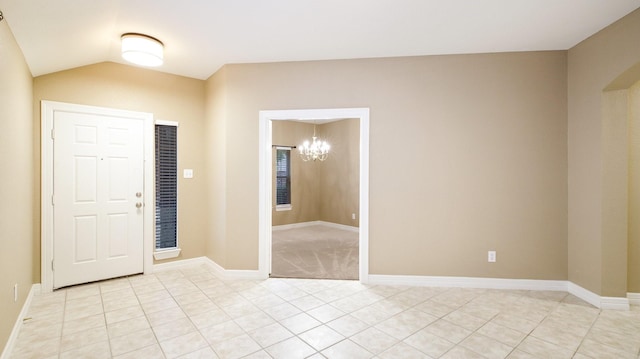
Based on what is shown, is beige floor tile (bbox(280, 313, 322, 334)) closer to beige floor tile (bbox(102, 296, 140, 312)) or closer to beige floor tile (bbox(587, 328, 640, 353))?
beige floor tile (bbox(102, 296, 140, 312))

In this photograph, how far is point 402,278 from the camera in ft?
11.4


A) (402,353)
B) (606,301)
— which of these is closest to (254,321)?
(402,353)

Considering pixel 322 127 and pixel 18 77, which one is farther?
pixel 322 127

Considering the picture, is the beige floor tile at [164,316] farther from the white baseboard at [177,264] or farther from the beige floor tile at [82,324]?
the white baseboard at [177,264]

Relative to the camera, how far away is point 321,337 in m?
2.34

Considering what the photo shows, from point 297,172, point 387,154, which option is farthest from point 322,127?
point 387,154

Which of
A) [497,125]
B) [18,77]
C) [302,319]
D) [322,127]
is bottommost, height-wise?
[302,319]

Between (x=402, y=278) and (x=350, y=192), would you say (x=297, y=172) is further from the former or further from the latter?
(x=402, y=278)

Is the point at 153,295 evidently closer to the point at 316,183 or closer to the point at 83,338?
the point at 83,338

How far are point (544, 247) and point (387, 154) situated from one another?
2057 millimetres

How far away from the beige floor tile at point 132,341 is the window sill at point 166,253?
5.37ft

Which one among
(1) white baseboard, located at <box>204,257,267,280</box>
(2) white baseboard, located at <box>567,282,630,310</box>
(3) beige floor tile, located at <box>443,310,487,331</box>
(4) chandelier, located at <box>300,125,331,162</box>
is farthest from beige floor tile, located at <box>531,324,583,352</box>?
(4) chandelier, located at <box>300,125,331,162</box>

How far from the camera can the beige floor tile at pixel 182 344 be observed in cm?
213

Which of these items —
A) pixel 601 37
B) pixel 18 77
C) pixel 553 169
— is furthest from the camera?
pixel 553 169
